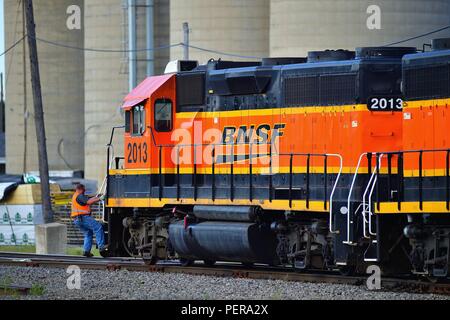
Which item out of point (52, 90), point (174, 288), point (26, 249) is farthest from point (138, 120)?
point (52, 90)

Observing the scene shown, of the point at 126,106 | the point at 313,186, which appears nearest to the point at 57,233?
the point at 126,106

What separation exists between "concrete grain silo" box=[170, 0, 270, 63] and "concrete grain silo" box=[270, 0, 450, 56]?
301 cm

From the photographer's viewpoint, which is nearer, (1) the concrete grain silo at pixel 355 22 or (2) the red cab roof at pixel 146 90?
(2) the red cab roof at pixel 146 90

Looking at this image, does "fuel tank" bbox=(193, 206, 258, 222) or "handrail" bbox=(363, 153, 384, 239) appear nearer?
"handrail" bbox=(363, 153, 384, 239)

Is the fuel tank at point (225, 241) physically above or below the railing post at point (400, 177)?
below

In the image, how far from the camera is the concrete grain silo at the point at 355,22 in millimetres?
37875

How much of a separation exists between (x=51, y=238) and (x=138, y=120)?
805 centimetres

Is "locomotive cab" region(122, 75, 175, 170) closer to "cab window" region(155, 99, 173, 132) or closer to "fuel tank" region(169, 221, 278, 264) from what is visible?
"cab window" region(155, 99, 173, 132)

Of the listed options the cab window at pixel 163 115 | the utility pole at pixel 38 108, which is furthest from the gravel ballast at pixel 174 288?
the utility pole at pixel 38 108

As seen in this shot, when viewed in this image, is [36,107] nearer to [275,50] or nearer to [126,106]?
[126,106]

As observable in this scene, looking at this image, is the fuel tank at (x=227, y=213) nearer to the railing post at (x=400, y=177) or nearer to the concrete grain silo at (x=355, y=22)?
the railing post at (x=400, y=177)

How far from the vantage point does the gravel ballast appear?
603 inches

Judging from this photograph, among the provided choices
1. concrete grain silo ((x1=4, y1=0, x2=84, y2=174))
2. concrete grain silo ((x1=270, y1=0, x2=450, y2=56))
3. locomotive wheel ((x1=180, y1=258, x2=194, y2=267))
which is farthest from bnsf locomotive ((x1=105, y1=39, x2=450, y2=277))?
concrete grain silo ((x1=4, y1=0, x2=84, y2=174))

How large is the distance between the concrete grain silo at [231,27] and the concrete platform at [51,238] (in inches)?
601
